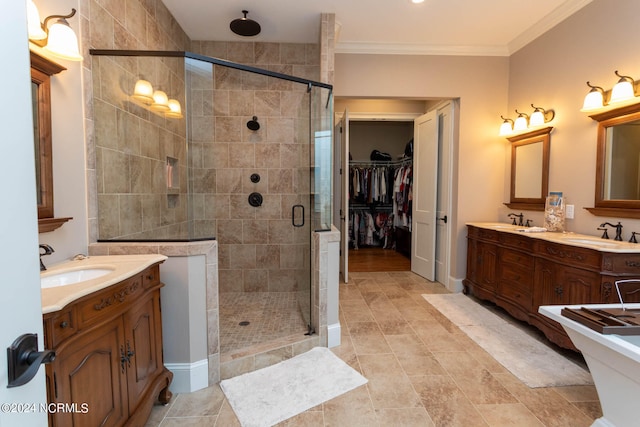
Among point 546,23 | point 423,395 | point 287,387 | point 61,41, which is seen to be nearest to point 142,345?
point 287,387

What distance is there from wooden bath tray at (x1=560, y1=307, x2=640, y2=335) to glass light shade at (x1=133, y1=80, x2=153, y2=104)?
298 centimetres

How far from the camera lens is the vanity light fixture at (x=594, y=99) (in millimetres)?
2395

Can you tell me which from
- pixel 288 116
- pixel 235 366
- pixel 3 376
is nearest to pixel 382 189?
pixel 288 116

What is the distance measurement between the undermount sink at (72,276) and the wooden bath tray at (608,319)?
7.51ft

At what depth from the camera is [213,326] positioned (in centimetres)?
198

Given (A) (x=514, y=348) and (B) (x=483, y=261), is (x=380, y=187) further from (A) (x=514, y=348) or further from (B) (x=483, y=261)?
(A) (x=514, y=348)

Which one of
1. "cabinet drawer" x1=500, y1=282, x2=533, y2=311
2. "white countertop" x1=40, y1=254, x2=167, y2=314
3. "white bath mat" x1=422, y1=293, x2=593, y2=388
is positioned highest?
"white countertop" x1=40, y1=254, x2=167, y2=314

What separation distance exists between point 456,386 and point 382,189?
4.36 metres

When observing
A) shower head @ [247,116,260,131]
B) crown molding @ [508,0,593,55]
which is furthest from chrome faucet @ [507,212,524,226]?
shower head @ [247,116,260,131]

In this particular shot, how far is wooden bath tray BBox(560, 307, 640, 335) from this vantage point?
1220 mm

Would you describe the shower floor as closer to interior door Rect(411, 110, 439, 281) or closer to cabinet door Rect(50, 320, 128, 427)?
cabinet door Rect(50, 320, 128, 427)

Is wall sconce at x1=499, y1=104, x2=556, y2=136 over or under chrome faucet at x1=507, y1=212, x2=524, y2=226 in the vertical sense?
over

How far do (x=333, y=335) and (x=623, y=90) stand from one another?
9.55 ft

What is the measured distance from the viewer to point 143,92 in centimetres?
226
